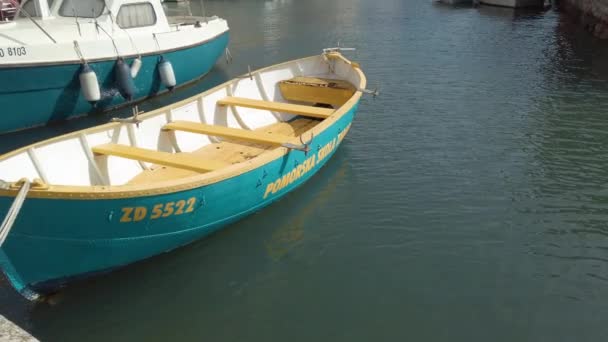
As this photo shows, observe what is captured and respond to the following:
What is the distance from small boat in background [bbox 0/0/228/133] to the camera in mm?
14547

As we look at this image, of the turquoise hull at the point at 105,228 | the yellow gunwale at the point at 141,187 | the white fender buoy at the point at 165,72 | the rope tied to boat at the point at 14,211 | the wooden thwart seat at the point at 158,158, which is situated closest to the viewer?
the rope tied to boat at the point at 14,211

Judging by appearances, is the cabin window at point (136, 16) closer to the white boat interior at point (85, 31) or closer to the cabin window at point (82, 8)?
the white boat interior at point (85, 31)

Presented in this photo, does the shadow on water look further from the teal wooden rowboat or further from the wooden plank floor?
the wooden plank floor

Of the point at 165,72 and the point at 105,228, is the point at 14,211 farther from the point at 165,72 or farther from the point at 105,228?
the point at 165,72

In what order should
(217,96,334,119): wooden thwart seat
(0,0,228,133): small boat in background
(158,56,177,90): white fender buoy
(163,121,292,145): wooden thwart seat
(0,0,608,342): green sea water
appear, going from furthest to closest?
(158,56,177,90): white fender buoy, (0,0,228,133): small boat in background, (217,96,334,119): wooden thwart seat, (163,121,292,145): wooden thwart seat, (0,0,608,342): green sea water

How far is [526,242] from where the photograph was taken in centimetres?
981

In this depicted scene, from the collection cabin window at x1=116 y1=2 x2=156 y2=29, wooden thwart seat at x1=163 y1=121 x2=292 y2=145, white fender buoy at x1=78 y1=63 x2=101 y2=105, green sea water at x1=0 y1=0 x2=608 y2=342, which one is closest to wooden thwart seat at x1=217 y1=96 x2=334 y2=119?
green sea water at x1=0 y1=0 x2=608 y2=342

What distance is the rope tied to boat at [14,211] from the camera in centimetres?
649

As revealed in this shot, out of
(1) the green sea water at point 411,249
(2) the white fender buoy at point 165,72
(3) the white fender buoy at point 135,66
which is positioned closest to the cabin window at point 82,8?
(3) the white fender buoy at point 135,66

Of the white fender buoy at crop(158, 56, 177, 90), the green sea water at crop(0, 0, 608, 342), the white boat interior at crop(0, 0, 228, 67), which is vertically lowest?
the green sea water at crop(0, 0, 608, 342)

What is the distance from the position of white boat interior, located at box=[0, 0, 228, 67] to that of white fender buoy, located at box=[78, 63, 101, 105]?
369 mm

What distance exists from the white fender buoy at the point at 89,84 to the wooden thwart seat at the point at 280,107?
4977 millimetres

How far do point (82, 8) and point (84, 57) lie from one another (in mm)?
2514

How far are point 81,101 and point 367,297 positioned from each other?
11.4 m
